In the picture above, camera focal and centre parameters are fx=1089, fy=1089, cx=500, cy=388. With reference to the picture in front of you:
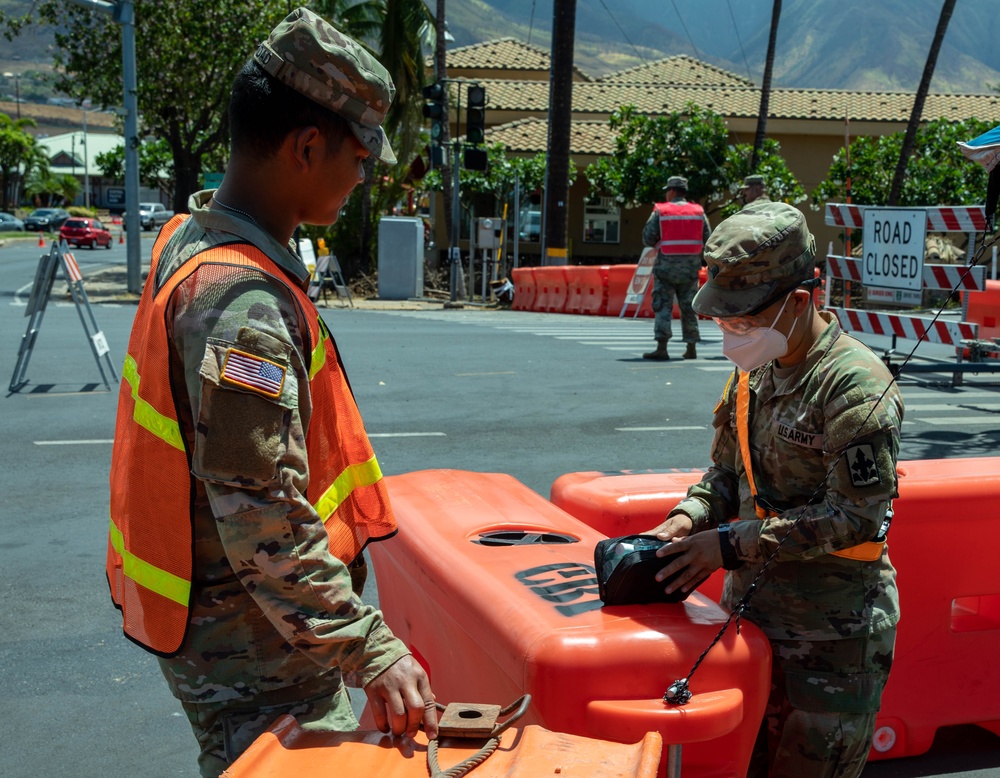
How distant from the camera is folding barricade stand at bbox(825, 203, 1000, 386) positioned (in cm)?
1053

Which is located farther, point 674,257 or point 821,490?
point 674,257

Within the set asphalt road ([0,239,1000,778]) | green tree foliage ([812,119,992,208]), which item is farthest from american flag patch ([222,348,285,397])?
green tree foliage ([812,119,992,208])

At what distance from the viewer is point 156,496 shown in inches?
76.3

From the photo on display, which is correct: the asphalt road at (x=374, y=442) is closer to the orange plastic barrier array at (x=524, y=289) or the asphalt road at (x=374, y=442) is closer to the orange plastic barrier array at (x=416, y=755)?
the orange plastic barrier array at (x=416, y=755)

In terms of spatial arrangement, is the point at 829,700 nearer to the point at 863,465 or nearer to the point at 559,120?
the point at 863,465

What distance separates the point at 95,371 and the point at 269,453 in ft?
35.4

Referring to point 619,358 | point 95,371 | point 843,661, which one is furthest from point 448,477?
point 619,358

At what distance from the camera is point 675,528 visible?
9.02 ft

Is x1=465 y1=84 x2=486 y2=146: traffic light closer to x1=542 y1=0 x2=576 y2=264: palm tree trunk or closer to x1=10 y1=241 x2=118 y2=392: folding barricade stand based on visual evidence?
x1=542 y1=0 x2=576 y2=264: palm tree trunk

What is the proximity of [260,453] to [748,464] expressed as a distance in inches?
54.7

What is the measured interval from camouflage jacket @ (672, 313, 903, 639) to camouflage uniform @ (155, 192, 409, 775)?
1052mm

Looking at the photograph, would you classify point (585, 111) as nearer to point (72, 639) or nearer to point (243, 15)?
point (243, 15)

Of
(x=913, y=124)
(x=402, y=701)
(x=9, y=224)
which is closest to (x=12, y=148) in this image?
(x=9, y=224)

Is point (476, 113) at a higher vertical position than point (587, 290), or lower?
higher
